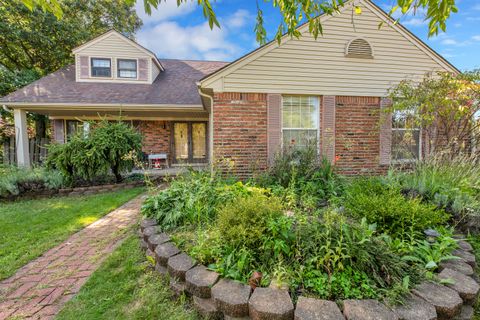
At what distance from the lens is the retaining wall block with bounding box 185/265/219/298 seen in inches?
77.5

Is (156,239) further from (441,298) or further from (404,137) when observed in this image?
(404,137)

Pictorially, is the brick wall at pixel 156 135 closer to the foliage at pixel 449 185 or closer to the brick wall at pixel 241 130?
the brick wall at pixel 241 130

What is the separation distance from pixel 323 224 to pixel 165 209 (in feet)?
7.12

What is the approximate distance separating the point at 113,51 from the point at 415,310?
42.3 feet

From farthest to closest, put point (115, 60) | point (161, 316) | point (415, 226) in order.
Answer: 1. point (115, 60)
2. point (415, 226)
3. point (161, 316)

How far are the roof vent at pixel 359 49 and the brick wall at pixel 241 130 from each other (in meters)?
2.51

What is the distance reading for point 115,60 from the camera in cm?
1087

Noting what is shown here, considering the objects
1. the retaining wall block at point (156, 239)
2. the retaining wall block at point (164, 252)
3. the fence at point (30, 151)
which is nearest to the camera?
the retaining wall block at point (164, 252)

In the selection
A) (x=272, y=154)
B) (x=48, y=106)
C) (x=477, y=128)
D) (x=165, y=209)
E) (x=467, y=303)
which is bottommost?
(x=467, y=303)

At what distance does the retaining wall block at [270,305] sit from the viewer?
1621 millimetres

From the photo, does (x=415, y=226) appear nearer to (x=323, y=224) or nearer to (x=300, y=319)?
(x=323, y=224)

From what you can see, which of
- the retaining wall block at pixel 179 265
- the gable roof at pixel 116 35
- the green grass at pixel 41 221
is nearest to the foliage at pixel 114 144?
the green grass at pixel 41 221

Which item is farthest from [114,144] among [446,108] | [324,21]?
[446,108]

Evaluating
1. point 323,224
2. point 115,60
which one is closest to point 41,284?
point 323,224
